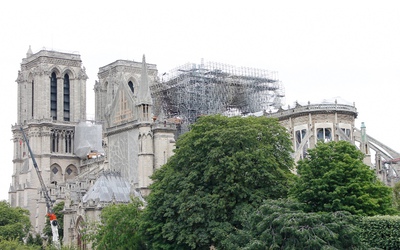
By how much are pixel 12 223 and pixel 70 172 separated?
1154 inches

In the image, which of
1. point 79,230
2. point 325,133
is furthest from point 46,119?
point 325,133

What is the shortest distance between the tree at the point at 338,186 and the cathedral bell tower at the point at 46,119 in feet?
224

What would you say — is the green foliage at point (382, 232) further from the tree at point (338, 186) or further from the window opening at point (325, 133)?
the window opening at point (325, 133)

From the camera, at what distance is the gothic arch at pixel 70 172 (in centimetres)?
11619

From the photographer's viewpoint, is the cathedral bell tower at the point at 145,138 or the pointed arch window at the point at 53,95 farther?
the pointed arch window at the point at 53,95

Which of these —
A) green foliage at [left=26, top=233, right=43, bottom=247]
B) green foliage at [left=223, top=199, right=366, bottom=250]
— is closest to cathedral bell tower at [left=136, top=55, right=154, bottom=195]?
green foliage at [left=26, top=233, right=43, bottom=247]

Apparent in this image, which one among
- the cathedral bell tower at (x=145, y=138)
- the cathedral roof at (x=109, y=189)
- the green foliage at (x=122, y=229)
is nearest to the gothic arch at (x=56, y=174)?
the cathedral roof at (x=109, y=189)

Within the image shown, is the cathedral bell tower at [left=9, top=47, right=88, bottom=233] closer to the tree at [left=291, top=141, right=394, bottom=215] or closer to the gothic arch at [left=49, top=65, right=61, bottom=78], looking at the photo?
the gothic arch at [left=49, top=65, right=61, bottom=78]

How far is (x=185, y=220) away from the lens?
1834 inches

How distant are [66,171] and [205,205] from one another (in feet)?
238

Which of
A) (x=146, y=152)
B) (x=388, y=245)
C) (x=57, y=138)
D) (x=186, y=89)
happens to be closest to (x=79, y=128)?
(x=57, y=138)

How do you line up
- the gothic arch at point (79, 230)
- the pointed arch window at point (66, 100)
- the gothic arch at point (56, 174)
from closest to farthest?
the gothic arch at point (79, 230), the gothic arch at point (56, 174), the pointed arch window at point (66, 100)

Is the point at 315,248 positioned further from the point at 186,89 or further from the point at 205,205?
the point at 186,89

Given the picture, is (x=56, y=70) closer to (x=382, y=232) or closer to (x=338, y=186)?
(x=338, y=186)
